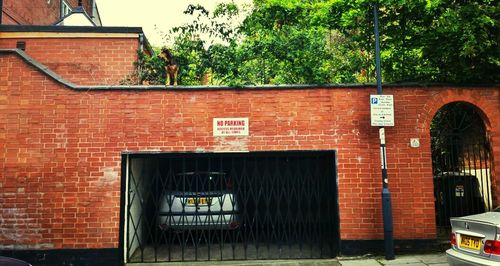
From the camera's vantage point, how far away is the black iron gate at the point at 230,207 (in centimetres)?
771

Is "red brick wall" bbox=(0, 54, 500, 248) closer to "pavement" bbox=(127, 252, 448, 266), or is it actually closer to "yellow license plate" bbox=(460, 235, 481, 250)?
"pavement" bbox=(127, 252, 448, 266)

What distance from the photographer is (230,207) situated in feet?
26.1

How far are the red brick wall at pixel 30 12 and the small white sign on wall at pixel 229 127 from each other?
33.1 ft

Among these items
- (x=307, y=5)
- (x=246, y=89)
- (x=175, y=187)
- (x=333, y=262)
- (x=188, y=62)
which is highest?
(x=307, y=5)

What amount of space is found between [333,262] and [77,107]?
5.46 meters

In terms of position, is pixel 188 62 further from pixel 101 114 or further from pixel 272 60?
pixel 101 114

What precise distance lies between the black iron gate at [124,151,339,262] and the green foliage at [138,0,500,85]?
1.94 metres

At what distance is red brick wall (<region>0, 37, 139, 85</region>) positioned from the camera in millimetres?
10711

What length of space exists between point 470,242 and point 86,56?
31.9 feet

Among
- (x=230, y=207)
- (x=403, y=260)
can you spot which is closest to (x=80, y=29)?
(x=230, y=207)

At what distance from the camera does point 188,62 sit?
1049 centimetres

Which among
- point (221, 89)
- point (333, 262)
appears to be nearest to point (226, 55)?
point (221, 89)

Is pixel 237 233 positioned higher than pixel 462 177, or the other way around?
pixel 462 177

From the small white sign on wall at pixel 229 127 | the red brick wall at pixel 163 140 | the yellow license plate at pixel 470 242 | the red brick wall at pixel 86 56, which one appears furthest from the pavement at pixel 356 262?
the red brick wall at pixel 86 56
